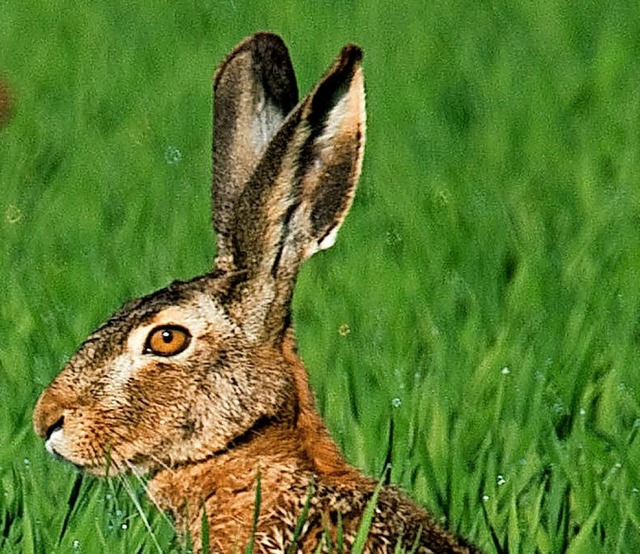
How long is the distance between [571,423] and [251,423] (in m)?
1.18

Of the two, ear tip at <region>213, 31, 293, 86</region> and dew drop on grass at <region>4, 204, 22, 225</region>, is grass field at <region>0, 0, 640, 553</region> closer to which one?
dew drop on grass at <region>4, 204, 22, 225</region>

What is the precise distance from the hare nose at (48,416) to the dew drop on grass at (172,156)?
3.17 meters

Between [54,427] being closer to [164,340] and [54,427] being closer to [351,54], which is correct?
[164,340]

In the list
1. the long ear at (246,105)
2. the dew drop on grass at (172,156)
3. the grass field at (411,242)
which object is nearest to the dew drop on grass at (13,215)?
the grass field at (411,242)

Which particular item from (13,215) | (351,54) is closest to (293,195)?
(351,54)

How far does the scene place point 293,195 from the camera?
4496mm

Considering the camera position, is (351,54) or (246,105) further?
(246,105)

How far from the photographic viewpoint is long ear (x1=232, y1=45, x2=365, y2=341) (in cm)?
439

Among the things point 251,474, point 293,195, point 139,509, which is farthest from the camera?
point 293,195

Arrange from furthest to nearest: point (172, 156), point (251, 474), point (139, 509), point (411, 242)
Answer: point (172, 156)
point (411, 242)
point (251, 474)
point (139, 509)

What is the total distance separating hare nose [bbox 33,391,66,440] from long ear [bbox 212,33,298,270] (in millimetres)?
702

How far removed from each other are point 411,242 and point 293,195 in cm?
206

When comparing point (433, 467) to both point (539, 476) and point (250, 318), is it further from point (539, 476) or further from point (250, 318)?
point (250, 318)

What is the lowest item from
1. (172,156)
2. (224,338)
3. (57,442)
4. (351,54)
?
(57,442)
